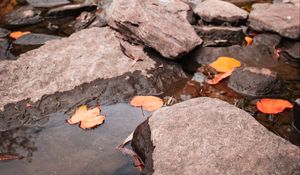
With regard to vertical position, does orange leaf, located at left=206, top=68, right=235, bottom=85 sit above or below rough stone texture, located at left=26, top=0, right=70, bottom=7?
above

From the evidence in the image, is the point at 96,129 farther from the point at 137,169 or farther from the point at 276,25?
the point at 276,25

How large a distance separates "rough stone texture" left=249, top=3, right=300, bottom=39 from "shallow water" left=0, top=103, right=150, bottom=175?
2.58 metres

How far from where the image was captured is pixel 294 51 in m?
4.88

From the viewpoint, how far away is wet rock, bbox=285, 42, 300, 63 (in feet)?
15.9

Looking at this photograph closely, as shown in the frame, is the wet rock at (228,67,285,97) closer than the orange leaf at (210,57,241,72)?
Yes

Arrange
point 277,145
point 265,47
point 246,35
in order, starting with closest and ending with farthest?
point 277,145 < point 265,47 < point 246,35

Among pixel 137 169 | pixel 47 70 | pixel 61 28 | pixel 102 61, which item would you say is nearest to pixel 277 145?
pixel 137 169

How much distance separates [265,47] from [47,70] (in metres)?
2.94

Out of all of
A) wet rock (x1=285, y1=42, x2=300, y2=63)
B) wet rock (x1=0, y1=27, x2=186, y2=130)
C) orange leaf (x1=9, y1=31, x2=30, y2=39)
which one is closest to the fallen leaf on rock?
wet rock (x1=0, y1=27, x2=186, y2=130)

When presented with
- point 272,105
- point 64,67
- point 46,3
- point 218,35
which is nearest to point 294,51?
point 218,35

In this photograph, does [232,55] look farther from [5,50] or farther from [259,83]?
[5,50]

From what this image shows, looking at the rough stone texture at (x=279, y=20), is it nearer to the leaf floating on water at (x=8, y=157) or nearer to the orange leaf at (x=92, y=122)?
the orange leaf at (x=92, y=122)

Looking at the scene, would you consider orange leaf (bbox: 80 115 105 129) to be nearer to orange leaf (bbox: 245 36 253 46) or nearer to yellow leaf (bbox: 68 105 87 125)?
yellow leaf (bbox: 68 105 87 125)

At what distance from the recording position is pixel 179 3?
5773 mm
